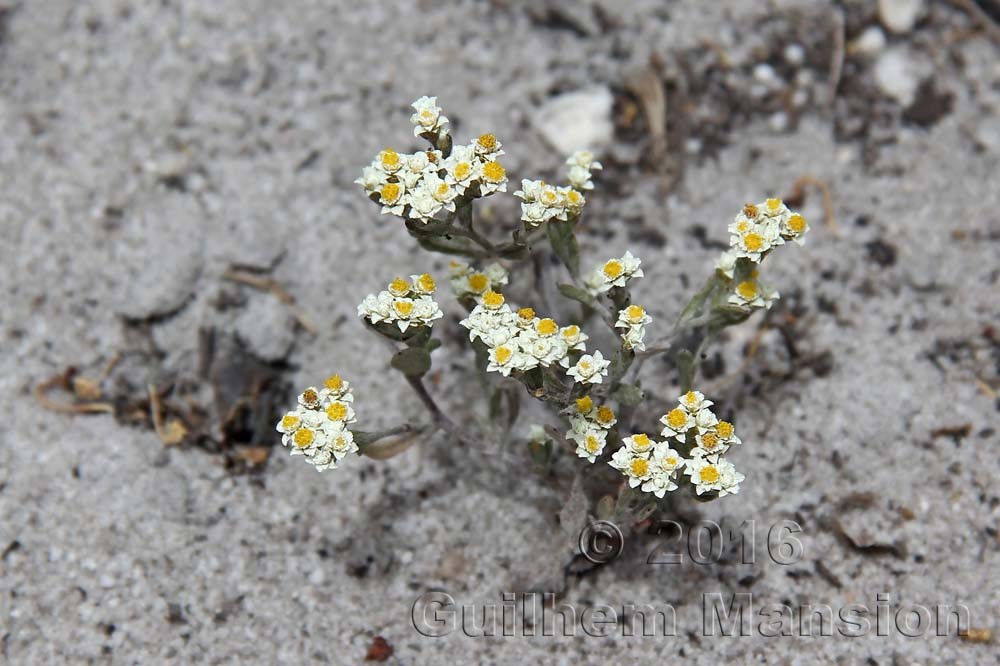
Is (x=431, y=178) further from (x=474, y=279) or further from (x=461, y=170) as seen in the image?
(x=474, y=279)

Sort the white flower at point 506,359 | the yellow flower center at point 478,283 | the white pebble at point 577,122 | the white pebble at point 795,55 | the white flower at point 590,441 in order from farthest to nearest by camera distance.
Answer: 1. the white pebble at point 795,55
2. the white pebble at point 577,122
3. the yellow flower center at point 478,283
4. the white flower at point 590,441
5. the white flower at point 506,359

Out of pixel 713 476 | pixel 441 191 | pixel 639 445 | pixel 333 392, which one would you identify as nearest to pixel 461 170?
pixel 441 191

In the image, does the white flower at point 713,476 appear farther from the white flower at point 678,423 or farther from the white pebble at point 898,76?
the white pebble at point 898,76

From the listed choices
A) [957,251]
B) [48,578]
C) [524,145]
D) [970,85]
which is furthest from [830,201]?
[48,578]

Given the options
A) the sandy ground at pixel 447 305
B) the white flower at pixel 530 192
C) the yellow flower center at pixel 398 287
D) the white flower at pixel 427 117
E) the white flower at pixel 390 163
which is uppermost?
the white flower at pixel 427 117

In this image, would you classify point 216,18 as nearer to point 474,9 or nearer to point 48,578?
point 474,9

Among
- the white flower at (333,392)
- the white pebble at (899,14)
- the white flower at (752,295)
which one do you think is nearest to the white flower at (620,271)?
the white flower at (752,295)

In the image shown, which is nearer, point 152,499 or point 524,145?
point 152,499

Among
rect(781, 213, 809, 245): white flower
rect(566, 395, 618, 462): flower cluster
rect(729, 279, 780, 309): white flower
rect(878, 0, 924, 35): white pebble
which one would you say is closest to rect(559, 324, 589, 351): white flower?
rect(566, 395, 618, 462): flower cluster

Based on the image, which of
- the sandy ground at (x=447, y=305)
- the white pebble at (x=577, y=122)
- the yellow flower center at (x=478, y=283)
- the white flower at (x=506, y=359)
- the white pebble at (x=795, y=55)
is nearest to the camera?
the white flower at (x=506, y=359)
